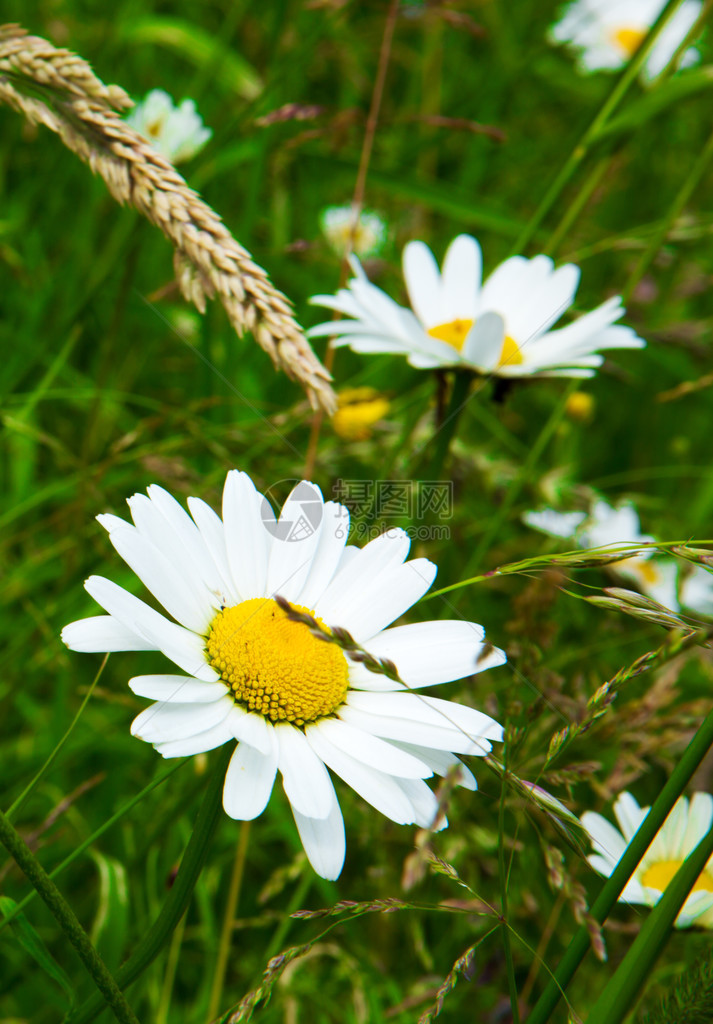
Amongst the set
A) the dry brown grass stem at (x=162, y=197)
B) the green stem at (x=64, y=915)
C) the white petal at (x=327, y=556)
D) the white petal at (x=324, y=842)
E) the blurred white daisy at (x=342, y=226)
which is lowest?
the green stem at (x=64, y=915)

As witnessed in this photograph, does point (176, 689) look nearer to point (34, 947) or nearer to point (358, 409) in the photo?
point (34, 947)

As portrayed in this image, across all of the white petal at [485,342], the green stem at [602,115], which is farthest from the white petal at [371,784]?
the green stem at [602,115]

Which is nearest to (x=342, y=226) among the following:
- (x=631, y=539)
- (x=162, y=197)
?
(x=631, y=539)

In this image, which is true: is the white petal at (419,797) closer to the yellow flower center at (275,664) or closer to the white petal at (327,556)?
the yellow flower center at (275,664)

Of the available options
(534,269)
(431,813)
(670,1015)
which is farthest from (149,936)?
(534,269)

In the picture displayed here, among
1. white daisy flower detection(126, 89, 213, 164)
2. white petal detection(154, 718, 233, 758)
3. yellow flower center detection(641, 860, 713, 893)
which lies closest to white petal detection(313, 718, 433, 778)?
white petal detection(154, 718, 233, 758)

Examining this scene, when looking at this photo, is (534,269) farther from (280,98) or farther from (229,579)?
(229,579)
